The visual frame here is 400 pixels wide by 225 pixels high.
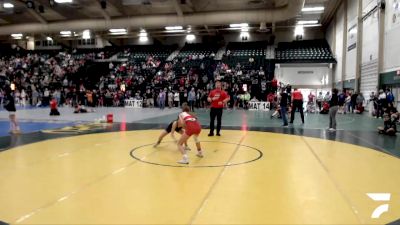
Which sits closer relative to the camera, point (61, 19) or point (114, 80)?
point (114, 80)

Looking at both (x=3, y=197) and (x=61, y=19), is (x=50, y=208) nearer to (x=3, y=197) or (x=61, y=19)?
(x=3, y=197)

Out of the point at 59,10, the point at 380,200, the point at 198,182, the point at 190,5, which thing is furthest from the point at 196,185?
the point at 59,10

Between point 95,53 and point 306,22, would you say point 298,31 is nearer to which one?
point 306,22

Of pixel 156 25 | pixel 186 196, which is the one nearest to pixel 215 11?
pixel 156 25

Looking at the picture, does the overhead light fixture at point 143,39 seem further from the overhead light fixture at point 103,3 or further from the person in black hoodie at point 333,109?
the person in black hoodie at point 333,109

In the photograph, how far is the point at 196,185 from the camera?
190 inches

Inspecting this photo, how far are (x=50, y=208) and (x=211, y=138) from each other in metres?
6.03

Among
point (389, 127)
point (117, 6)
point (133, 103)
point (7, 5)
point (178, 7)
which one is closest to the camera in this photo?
point (389, 127)

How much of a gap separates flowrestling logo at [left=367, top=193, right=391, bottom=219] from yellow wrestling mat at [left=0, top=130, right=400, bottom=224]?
0.12 feet

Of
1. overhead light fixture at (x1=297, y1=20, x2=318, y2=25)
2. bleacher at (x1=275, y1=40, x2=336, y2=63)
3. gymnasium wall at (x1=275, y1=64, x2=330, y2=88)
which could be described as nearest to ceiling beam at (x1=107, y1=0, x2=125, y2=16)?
bleacher at (x1=275, y1=40, x2=336, y2=63)

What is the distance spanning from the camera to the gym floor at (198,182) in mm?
3721

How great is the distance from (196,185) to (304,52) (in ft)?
95.5

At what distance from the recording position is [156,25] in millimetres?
29266

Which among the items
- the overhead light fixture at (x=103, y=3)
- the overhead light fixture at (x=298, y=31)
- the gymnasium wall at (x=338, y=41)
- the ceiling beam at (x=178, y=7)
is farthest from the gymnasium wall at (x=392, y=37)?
the overhead light fixture at (x=103, y=3)
